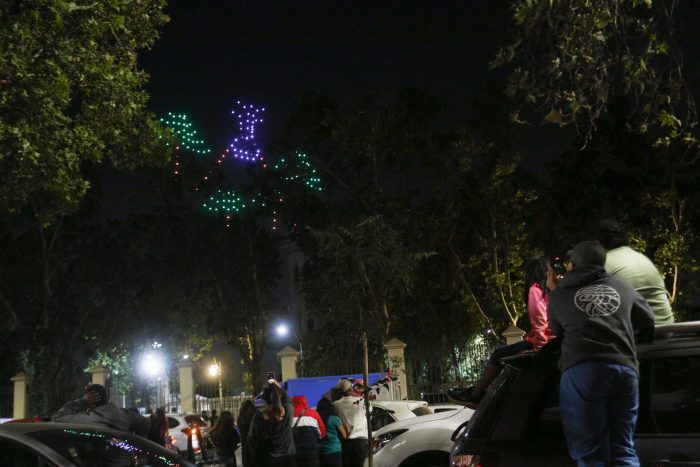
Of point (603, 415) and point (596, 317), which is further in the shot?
point (596, 317)

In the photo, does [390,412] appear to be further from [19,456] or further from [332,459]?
[19,456]

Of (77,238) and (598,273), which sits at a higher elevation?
(77,238)

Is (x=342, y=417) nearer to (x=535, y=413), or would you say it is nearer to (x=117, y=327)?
(x=535, y=413)

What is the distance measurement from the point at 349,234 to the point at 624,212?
11.0 m

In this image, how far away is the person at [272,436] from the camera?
8.55 m

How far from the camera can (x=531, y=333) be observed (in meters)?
6.35

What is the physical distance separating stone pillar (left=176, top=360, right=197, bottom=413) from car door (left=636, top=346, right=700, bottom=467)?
20.3 metres

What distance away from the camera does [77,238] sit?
104ft

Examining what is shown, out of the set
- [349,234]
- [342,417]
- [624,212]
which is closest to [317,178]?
[349,234]

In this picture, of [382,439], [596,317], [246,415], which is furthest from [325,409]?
[596,317]

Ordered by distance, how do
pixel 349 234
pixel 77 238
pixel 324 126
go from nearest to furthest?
1. pixel 349 234
2. pixel 324 126
3. pixel 77 238

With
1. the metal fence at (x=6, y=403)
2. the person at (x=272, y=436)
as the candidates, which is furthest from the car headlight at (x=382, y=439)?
the metal fence at (x=6, y=403)

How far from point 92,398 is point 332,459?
330cm

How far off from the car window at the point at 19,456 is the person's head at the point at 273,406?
3.43m
